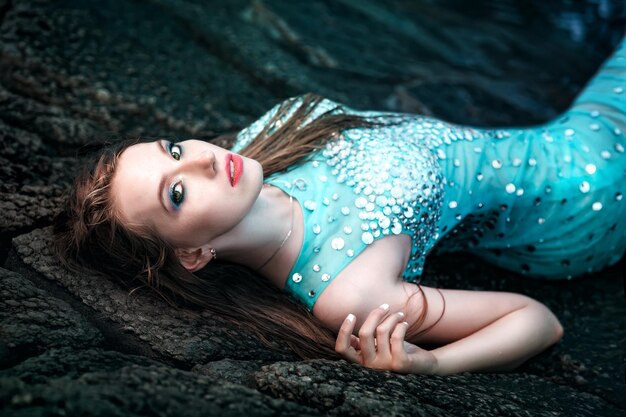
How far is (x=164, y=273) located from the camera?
7.66 feet

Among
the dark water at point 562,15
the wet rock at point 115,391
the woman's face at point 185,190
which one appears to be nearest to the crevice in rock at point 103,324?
the wet rock at point 115,391

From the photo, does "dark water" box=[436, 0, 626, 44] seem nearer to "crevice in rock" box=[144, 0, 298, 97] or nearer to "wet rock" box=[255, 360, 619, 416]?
"crevice in rock" box=[144, 0, 298, 97]

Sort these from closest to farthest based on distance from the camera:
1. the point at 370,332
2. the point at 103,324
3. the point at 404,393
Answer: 1. the point at 404,393
2. the point at 370,332
3. the point at 103,324

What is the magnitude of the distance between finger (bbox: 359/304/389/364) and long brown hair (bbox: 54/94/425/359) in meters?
0.15

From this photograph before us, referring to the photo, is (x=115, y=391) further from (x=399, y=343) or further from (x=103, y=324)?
(x=399, y=343)

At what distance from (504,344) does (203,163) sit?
1.15 metres

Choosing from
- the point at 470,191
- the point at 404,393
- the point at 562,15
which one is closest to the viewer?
the point at 404,393

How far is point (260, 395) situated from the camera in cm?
184

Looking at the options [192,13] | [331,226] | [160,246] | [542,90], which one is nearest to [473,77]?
[542,90]

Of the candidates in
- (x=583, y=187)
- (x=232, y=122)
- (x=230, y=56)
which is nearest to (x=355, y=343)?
(x=583, y=187)

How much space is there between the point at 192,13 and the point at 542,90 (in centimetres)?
200

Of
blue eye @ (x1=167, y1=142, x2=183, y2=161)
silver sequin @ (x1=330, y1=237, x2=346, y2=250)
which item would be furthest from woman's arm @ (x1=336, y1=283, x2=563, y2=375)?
blue eye @ (x1=167, y1=142, x2=183, y2=161)

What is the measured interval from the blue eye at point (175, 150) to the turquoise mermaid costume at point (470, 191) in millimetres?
394

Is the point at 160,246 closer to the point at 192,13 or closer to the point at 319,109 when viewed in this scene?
the point at 319,109
